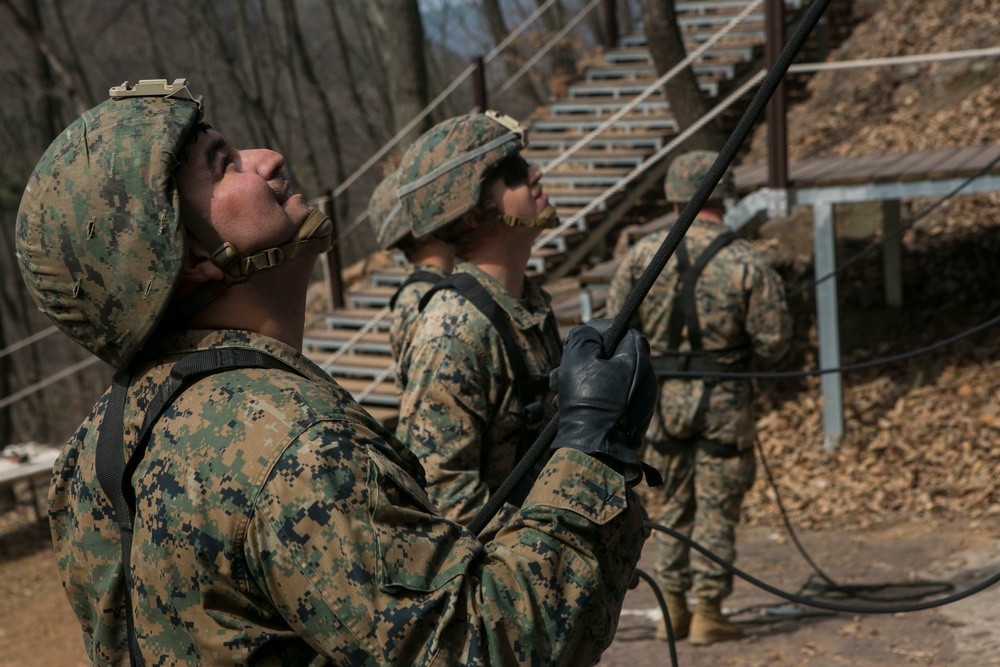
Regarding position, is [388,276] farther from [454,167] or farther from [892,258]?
[454,167]

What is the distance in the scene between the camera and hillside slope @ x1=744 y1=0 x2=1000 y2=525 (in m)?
7.13

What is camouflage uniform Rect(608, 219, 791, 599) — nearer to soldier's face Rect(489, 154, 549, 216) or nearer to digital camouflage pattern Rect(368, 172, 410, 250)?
digital camouflage pattern Rect(368, 172, 410, 250)

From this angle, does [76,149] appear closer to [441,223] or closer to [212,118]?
[441,223]

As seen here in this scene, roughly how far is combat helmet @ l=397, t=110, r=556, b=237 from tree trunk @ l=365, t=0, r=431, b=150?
8460 millimetres

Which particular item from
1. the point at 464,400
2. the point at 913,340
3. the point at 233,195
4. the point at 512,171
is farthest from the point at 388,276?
the point at 233,195

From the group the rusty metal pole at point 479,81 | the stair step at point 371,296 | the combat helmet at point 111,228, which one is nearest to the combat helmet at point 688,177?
the combat helmet at point 111,228

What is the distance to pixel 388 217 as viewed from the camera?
17.3 ft

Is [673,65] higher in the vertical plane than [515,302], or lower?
higher

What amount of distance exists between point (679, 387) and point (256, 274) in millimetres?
3925

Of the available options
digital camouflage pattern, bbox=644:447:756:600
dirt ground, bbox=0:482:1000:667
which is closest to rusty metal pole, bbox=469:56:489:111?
dirt ground, bbox=0:482:1000:667

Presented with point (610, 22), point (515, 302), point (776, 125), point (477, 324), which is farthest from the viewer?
point (610, 22)

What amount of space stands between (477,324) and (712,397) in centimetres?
261

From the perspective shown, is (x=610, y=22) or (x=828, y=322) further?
(x=610, y=22)

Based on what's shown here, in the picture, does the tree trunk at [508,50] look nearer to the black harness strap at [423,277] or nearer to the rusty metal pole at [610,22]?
the rusty metal pole at [610,22]
